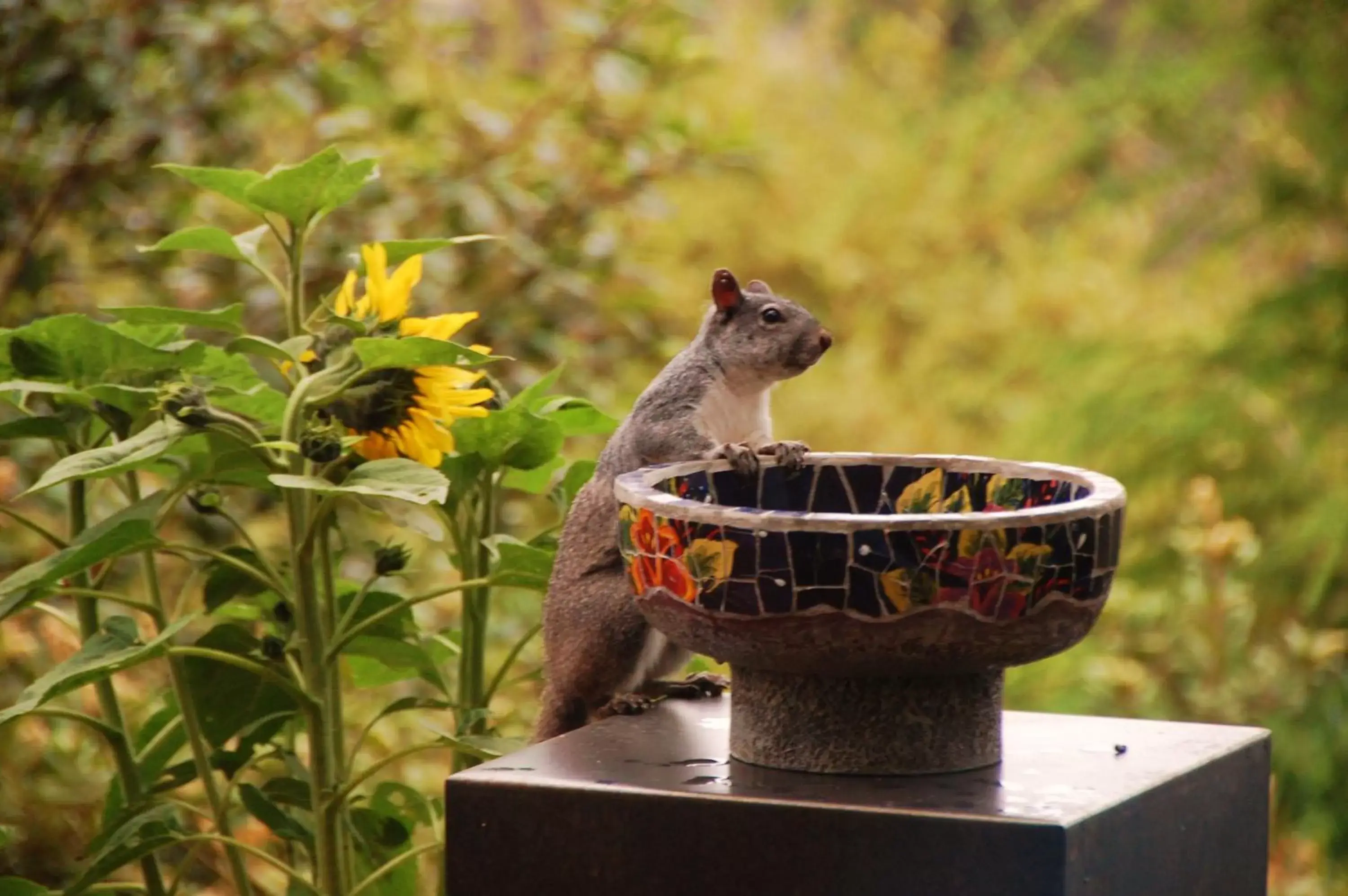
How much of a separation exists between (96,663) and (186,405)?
0.64 ft

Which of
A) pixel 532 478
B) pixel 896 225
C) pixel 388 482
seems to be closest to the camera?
pixel 388 482

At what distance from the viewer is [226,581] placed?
4.96ft

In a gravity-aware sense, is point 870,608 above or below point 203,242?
below

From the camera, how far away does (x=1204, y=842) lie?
117cm

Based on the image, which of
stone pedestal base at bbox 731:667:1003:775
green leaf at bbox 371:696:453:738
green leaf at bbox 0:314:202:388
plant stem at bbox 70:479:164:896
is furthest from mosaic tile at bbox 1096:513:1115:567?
plant stem at bbox 70:479:164:896

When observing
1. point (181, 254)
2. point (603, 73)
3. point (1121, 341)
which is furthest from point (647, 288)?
point (1121, 341)

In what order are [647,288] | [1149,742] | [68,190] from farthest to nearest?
[647,288]
[68,190]
[1149,742]

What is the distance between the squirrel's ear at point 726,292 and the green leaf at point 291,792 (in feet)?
1.82

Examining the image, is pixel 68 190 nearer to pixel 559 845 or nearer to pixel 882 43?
pixel 559 845

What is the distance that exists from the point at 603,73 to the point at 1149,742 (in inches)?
62.1

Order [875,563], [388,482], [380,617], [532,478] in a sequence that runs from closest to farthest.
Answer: [875,563], [388,482], [380,617], [532,478]

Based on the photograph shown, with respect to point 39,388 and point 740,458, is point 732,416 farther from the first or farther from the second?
point 39,388

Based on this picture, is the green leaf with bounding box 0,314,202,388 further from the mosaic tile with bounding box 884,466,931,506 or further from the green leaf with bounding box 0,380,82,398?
the mosaic tile with bounding box 884,466,931,506

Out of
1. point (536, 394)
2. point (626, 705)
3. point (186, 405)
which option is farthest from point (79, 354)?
point (626, 705)
